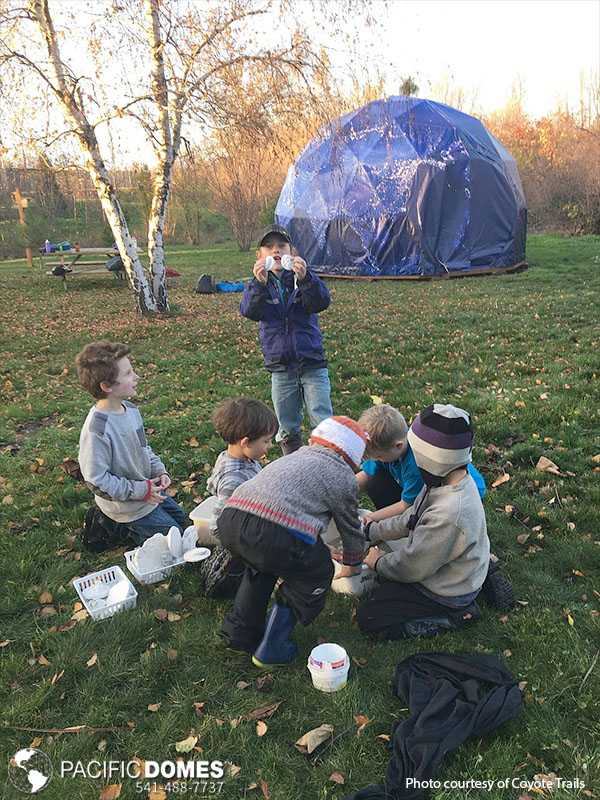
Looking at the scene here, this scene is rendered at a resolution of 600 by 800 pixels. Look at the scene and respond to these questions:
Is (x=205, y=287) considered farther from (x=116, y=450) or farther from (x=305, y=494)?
(x=305, y=494)

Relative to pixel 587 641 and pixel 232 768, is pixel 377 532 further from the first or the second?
pixel 232 768

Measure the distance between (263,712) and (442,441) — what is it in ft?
5.31

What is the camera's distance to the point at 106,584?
3674 mm

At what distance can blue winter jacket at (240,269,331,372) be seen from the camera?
486cm

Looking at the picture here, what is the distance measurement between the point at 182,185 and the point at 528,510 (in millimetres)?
28097

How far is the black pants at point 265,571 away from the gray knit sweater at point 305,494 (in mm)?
56

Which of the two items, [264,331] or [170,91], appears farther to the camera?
[170,91]

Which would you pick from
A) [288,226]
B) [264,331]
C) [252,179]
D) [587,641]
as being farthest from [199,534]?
[252,179]

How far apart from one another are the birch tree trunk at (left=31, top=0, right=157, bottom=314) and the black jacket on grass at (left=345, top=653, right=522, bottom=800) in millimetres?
12153

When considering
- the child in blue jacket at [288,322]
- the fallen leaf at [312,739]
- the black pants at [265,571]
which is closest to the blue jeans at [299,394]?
the child in blue jacket at [288,322]

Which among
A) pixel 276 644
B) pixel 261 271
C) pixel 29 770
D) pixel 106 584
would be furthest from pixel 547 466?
pixel 29 770

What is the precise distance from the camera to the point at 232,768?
2.49 m

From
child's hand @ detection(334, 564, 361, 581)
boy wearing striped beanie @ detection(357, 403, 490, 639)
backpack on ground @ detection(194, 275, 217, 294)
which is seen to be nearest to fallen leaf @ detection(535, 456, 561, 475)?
boy wearing striped beanie @ detection(357, 403, 490, 639)

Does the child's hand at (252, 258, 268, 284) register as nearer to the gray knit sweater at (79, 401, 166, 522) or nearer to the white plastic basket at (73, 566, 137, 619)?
the gray knit sweater at (79, 401, 166, 522)
